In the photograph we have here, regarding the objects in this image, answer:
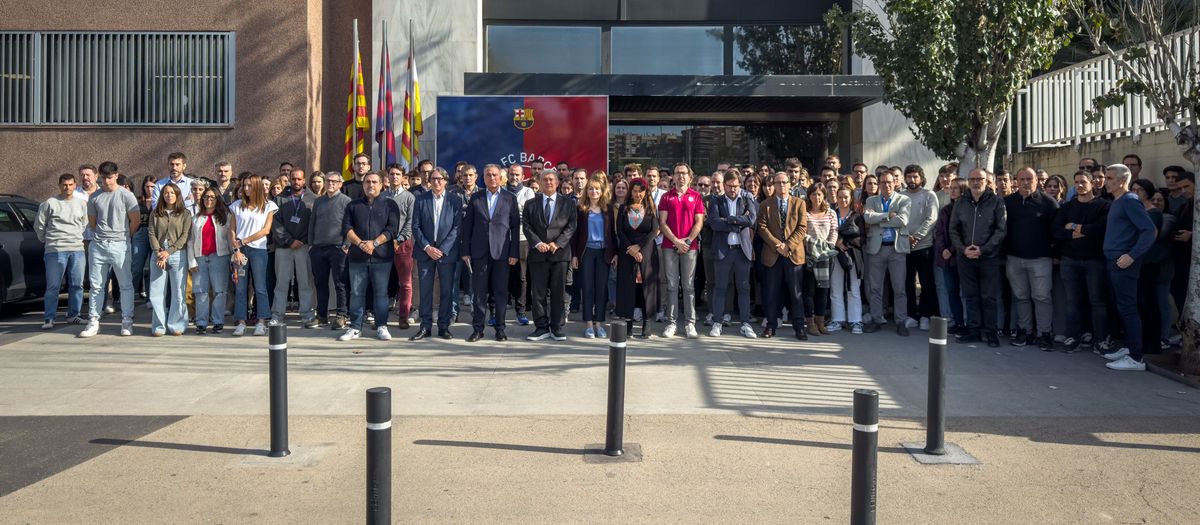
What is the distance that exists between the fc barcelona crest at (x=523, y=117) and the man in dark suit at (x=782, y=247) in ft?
18.4

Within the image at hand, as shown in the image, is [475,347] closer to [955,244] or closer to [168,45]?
[955,244]

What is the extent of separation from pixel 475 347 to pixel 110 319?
5613 mm

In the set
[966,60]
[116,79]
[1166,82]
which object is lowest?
[1166,82]

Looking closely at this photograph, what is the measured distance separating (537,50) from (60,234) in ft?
32.6

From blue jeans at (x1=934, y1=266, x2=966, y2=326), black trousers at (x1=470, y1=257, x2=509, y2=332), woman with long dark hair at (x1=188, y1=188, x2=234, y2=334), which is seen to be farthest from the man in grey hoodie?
blue jeans at (x1=934, y1=266, x2=966, y2=326)

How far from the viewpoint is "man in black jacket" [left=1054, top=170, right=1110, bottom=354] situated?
1028 centimetres

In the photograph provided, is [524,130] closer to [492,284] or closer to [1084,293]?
[492,284]

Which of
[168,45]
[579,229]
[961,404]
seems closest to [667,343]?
[579,229]

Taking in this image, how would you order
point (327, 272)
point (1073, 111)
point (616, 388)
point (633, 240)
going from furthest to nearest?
point (1073, 111) < point (327, 272) < point (633, 240) < point (616, 388)

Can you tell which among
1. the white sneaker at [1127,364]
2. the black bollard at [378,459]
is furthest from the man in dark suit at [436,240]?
the black bollard at [378,459]

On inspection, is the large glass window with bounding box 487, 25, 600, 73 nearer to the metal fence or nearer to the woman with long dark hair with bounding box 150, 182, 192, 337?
the metal fence

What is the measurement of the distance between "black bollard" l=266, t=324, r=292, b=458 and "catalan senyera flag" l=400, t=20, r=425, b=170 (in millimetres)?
10130

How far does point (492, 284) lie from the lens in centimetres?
1147

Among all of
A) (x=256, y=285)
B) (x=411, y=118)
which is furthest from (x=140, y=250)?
(x=411, y=118)
